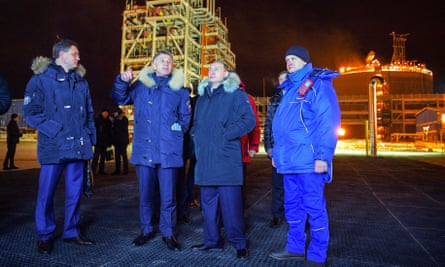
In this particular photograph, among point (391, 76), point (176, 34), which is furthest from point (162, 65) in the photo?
point (391, 76)

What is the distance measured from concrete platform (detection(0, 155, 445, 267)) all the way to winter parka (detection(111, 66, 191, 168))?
33.1 inches

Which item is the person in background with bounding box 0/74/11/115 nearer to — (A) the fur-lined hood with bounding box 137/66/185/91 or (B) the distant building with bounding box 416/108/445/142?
(A) the fur-lined hood with bounding box 137/66/185/91

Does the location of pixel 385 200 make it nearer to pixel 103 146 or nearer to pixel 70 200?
pixel 70 200

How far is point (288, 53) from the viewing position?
9.08 ft

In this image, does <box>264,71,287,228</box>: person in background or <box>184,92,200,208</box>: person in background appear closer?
<box>264,71,287,228</box>: person in background

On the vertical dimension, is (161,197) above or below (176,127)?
below

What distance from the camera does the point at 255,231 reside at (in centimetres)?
354

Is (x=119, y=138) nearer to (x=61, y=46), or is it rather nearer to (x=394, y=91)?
(x=61, y=46)

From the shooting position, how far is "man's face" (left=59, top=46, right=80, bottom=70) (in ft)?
10.0

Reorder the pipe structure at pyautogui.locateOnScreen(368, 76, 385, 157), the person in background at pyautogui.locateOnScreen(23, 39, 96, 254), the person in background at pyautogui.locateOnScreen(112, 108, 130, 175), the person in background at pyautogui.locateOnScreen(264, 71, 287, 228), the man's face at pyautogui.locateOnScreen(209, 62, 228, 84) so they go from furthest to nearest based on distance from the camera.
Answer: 1. the pipe structure at pyautogui.locateOnScreen(368, 76, 385, 157)
2. the person in background at pyautogui.locateOnScreen(112, 108, 130, 175)
3. the person in background at pyautogui.locateOnScreen(264, 71, 287, 228)
4. the man's face at pyautogui.locateOnScreen(209, 62, 228, 84)
5. the person in background at pyautogui.locateOnScreen(23, 39, 96, 254)

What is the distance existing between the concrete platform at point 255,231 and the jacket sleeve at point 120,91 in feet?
4.53

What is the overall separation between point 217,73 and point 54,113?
1532mm

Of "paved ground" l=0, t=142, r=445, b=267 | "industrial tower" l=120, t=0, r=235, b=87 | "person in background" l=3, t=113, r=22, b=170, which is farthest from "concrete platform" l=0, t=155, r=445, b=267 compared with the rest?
"industrial tower" l=120, t=0, r=235, b=87

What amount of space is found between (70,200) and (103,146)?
5.57 meters
